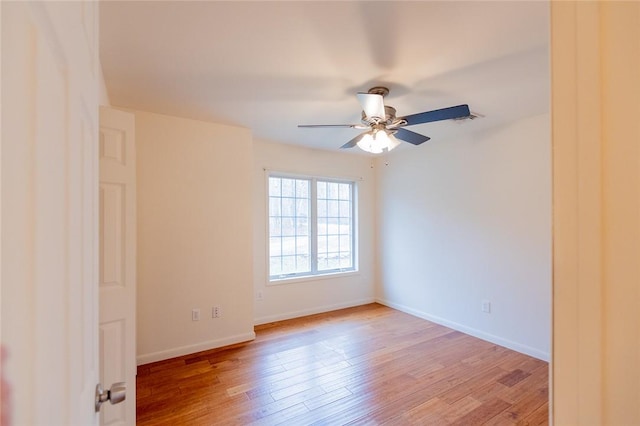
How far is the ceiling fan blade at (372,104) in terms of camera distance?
2.05 meters

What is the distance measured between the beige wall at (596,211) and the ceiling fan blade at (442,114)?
4.87 feet

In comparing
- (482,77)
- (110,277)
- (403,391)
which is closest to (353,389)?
(403,391)

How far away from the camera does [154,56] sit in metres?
1.87

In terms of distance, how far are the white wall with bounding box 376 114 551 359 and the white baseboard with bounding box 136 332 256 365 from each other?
91.5 inches

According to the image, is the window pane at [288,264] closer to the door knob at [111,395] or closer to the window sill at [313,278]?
the window sill at [313,278]

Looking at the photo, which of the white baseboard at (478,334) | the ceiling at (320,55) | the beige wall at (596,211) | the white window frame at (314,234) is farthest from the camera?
the white window frame at (314,234)

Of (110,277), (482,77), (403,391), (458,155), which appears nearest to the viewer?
(110,277)

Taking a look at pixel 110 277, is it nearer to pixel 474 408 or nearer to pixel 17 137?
pixel 17 137

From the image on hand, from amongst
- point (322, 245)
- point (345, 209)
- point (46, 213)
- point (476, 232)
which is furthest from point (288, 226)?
point (46, 213)

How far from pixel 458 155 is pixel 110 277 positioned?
362 cm

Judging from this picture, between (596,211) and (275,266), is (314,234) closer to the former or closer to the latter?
(275,266)

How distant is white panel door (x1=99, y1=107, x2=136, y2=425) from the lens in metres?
1.54

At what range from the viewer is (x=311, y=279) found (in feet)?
13.9

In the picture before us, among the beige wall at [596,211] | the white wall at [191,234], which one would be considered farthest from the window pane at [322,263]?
the beige wall at [596,211]
